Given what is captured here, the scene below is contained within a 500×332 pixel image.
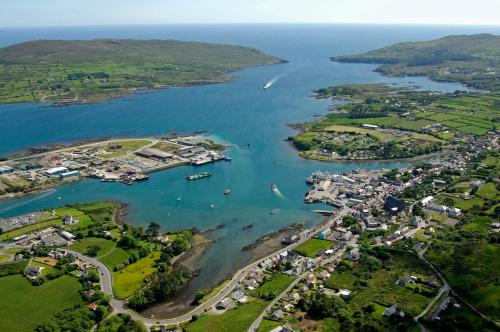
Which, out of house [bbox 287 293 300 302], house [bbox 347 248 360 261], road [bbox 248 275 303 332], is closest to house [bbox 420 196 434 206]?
house [bbox 347 248 360 261]

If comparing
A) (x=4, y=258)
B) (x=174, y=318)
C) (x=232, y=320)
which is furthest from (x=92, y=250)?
(x=232, y=320)

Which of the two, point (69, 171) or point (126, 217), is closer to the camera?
→ point (126, 217)

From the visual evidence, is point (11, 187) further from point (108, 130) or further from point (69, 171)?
point (108, 130)

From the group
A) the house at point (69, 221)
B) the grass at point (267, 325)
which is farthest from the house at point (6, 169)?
the grass at point (267, 325)

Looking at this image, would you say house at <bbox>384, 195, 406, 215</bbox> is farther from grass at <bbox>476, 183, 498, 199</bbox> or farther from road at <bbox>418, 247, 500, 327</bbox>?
grass at <bbox>476, 183, 498, 199</bbox>

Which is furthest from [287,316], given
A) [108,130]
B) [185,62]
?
[185,62]
